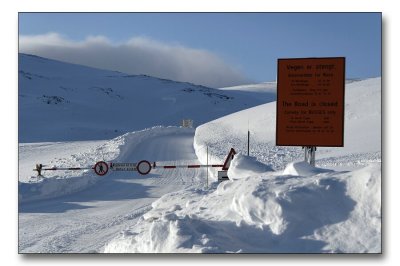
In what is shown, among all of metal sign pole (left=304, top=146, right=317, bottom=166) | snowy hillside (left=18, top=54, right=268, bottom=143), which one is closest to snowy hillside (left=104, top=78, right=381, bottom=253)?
metal sign pole (left=304, top=146, right=317, bottom=166)

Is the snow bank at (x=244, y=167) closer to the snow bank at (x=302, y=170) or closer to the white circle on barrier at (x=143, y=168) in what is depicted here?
the snow bank at (x=302, y=170)

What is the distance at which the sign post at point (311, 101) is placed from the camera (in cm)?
1173

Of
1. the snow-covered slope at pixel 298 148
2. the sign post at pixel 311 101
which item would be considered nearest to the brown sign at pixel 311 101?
the sign post at pixel 311 101

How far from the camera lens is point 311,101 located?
11859mm

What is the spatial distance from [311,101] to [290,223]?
462 centimetres

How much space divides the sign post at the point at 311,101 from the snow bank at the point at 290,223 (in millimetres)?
3213

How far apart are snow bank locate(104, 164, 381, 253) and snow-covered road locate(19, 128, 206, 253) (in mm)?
2176

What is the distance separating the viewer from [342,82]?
11.7 metres

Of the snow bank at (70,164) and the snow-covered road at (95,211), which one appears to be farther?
the snow bank at (70,164)

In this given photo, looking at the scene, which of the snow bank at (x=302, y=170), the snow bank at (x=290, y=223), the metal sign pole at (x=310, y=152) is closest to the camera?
the snow bank at (x=290, y=223)

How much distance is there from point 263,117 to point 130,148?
41.3ft

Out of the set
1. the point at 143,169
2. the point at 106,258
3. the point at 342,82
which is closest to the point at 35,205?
the point at 143,169

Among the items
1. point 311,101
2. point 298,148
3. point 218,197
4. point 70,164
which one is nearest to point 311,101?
point 311,101

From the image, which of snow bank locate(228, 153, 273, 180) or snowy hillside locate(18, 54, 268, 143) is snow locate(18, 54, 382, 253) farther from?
snowy hillside locate(18, 54, 268, 143)
